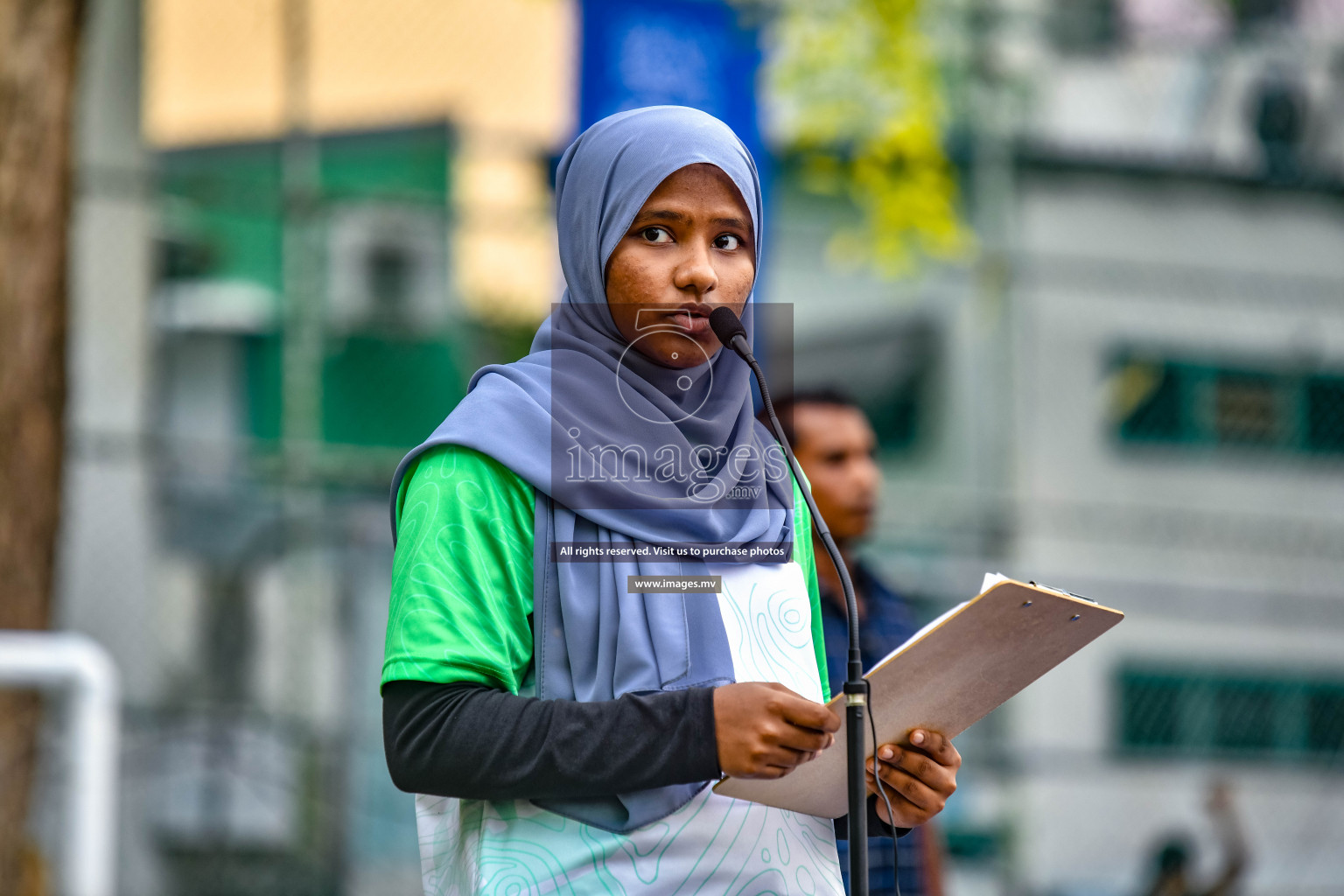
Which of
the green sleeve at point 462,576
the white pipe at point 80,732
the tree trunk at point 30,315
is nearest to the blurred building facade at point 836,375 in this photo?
the tree trunk at point 30,315

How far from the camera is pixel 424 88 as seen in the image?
795 cm

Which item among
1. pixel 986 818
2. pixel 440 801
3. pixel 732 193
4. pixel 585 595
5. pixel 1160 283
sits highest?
pixel 1160 283

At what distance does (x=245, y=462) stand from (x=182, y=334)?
3.99ft

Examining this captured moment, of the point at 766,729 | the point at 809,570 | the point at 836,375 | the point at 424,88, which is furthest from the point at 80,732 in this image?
the point at 836,375

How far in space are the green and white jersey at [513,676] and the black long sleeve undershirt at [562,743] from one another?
0.05 metres

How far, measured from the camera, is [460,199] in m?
8.09

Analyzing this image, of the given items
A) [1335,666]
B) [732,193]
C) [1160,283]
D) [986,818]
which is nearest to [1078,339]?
[1160,283]

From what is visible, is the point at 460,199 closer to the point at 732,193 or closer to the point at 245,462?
the point at 245,462

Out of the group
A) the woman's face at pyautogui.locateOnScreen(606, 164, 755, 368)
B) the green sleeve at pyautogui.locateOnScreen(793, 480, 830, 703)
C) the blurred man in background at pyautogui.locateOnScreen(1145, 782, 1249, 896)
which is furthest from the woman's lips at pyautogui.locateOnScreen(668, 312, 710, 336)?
the blurred man in background at pyautogui.locateOnScreen(1145, 782, 1249, 896)

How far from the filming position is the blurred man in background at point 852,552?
10.6ft

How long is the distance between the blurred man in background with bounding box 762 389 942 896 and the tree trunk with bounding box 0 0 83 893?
2.17 meters

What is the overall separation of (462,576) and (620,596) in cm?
15

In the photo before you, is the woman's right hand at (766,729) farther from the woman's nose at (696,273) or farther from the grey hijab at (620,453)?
the woman's nose at (696,273)

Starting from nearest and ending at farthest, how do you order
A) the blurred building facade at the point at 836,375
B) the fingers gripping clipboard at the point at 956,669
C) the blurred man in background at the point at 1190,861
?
the fingers gripping clipboard at the point at 956,669
the blurred building facade at the point at 836,375
the blurred man in background at the point at 1190,861
